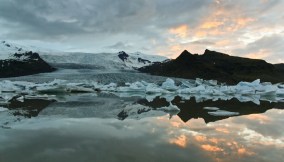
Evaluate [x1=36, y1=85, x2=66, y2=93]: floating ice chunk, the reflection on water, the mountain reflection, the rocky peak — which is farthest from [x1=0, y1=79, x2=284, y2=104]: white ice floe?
the rocky peak

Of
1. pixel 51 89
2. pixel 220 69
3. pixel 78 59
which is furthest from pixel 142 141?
pixel 78 59

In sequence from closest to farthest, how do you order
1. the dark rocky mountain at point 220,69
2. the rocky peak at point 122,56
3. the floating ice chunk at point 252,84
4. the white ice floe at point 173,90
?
1. the white ice floe at point 173,90
2. the floating ice chunk at point 252,84
3. the dark rocky mountain at point 220,69
4. the rocky peak at point 122,56

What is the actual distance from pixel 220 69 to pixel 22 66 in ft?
103

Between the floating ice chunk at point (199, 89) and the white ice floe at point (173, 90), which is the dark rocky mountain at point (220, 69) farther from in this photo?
the floating ice chunk at point (199, 89)

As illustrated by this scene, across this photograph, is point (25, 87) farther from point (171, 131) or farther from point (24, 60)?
point (24, 60)

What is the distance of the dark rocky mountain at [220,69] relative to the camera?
49094mm

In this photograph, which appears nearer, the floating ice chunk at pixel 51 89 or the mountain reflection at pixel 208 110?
the mountain reflection at pixel 208 110

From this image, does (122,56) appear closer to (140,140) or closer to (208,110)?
(208,110)

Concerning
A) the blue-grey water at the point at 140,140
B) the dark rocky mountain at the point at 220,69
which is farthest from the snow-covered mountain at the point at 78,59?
the blue-grey water at the point at 140,140

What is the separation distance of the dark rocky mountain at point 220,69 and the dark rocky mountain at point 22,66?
804 inches

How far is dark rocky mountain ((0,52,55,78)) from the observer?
51375mm

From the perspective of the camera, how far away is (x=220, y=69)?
171ft

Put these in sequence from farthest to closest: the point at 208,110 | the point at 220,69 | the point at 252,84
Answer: the point at 220,69 → the point at 252,84 → the point at 208,110

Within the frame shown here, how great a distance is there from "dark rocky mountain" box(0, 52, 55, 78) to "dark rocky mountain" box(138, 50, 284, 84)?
20424 millimetres
